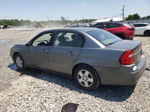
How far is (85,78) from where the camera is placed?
3.62m

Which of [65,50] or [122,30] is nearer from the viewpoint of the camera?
[65,50]

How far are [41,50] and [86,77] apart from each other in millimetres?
1642

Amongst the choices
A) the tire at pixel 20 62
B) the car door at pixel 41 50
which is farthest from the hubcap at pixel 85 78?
the tire at pixel 20 62

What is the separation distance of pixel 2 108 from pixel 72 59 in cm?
187

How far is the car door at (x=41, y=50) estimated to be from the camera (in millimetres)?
4300

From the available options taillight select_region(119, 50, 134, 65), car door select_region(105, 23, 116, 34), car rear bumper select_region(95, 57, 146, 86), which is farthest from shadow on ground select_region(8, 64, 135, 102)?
car door select_region(105, 23, 116, 34)

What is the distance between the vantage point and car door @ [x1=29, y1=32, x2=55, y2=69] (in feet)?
14.1

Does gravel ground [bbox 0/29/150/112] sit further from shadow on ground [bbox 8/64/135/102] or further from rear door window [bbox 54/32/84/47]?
rear door window [bbox 54/32/84/47]

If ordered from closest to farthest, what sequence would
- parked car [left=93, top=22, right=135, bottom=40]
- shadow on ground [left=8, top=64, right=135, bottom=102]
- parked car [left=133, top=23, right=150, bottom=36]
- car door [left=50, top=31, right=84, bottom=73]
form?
shadow on ground [left=8, top=64, right=135, bottom=102]
car door [left=50, top=31, right=84, bottom=73]
parked car [left=93, top=22, right=135, bottom=40]
parked car [left=133, top=23, right=150, bottom=36]

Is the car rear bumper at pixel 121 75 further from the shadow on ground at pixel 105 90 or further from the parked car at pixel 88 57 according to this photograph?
the shadow on ground at pixel 105 90

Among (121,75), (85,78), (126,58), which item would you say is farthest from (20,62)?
(126,58)

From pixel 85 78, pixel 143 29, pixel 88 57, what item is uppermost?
pixel 143 29

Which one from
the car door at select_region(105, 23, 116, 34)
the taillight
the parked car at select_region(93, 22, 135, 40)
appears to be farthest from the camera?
the car door at select_region(105, 23, 116, 34)

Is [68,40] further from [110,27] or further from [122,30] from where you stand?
[110,27]
